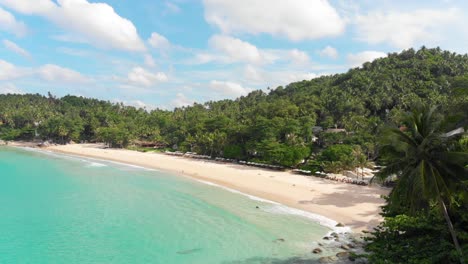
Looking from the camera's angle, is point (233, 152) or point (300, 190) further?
point (233, 152)

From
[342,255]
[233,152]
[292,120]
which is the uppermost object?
[292,120]

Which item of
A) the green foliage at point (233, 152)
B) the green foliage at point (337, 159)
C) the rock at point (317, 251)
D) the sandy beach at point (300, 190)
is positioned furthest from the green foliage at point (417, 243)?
the green foliage at point (233, 152)

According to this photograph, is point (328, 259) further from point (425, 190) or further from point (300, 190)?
point (300, 190)

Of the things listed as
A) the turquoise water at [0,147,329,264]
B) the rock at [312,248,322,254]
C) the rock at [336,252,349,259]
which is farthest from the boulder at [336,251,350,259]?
the turquoise water at [0,147,329,264]

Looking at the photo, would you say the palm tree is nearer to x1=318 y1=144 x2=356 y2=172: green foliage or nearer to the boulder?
the boulder

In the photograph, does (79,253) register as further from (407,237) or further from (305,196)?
(305,196)

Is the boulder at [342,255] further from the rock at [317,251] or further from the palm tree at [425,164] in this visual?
the palm tree at [425,164]

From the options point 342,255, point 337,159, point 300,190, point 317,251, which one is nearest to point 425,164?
point 342,255
